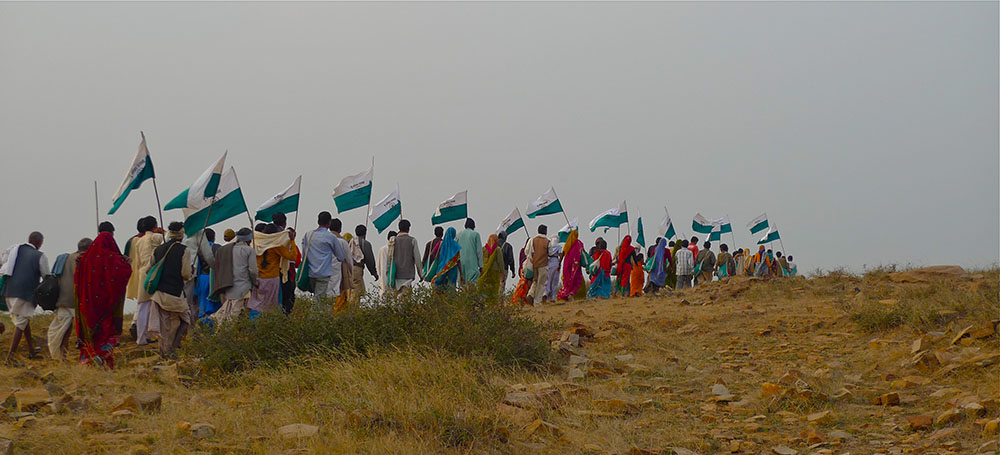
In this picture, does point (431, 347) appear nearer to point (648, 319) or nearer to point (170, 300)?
point (170, 300)

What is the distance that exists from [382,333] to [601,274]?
1356 centimetres

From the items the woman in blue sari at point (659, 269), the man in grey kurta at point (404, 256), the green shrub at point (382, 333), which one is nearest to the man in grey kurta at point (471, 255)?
the man in grey kurta at point (404, 256)

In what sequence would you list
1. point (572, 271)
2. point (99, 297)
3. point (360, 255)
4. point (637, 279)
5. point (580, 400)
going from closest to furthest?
point (580, 400)
point (99, 297)
point (360, 255)
point (572, 271)
point (637, 279)

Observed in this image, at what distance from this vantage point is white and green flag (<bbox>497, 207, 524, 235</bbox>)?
20.2 meters

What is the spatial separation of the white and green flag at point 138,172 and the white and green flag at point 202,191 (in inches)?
20.0

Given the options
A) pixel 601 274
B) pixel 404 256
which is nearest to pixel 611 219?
pixel 601 274

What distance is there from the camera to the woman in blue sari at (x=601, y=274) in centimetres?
2092

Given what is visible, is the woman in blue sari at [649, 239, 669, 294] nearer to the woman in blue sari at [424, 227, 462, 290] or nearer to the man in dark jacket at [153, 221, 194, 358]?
the woman in blue sari at [424, 227, 462, 290]

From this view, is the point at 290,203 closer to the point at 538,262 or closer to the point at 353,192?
the point at 353,192

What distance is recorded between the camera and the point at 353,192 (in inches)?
556

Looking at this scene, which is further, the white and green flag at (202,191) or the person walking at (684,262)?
the person walking at (684,262)

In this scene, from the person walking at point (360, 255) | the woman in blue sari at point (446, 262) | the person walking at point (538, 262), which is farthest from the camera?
the person walking at point (538, 262)

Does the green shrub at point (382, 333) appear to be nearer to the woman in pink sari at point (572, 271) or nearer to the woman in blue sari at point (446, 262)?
the woman in blue sari at point (446, 262)

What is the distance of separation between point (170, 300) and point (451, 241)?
250 inches
